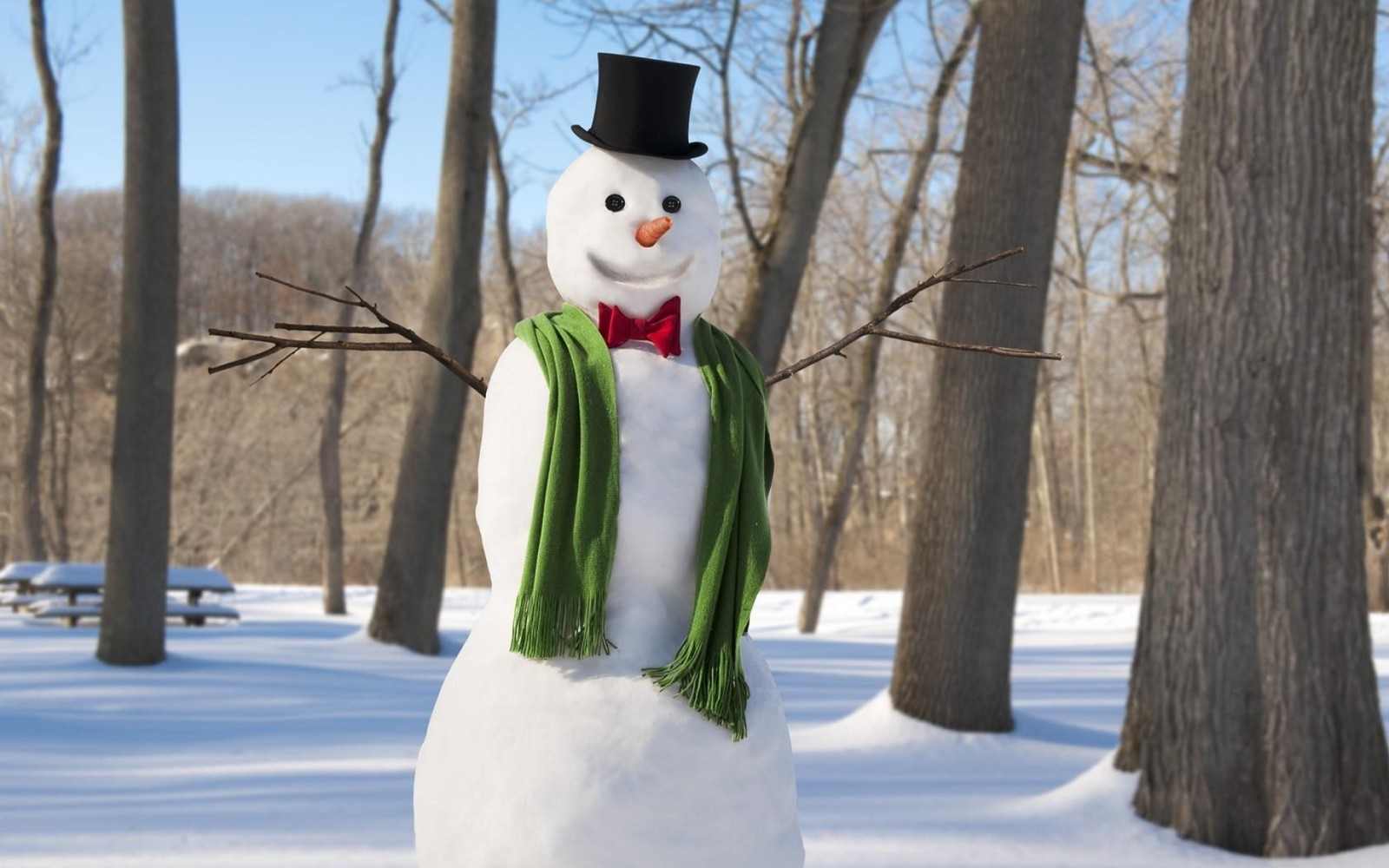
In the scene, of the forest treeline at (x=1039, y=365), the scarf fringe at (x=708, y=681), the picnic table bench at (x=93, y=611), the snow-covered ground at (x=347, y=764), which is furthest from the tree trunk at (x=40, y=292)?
the scarf fringe at (x=708, y=681)

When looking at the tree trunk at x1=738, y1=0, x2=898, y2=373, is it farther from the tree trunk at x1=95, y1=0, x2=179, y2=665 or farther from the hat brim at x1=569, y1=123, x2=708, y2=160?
the hat brim at x1=569, y1=123, x2=708, y2=160

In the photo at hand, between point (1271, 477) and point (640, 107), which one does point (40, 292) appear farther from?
point (640, 107)

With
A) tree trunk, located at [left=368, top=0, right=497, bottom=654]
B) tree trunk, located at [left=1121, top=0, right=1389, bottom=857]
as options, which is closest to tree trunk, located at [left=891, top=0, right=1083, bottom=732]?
tree trunk, located at [left=1121, top=0, right=1389, bottom=857]

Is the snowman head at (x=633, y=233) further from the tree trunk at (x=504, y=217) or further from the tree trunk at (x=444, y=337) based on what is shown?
the tree trunk at (x=504, y=217)

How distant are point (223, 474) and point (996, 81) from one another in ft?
89.3

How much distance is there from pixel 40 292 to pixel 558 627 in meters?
15.5

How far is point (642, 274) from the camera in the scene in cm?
267

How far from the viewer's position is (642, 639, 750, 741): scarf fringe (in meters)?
2.46

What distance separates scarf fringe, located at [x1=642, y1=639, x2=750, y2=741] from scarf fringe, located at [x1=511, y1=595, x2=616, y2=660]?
126mm

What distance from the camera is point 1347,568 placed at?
4.97 meters

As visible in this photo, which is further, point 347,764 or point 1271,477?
point 347,764

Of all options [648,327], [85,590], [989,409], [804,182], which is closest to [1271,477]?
[989,409]

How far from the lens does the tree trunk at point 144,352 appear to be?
340 inches

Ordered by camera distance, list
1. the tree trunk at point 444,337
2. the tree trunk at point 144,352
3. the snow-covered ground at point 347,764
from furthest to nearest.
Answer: the tree trunk at point 444,337 → the tree trunk at point 144,352 → the snow-covered ground at point 347,764
